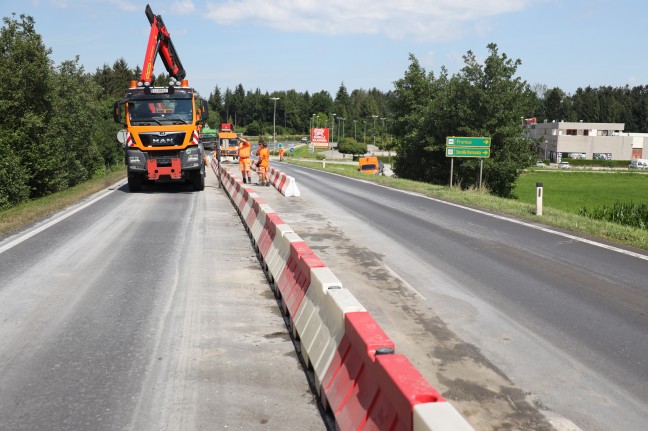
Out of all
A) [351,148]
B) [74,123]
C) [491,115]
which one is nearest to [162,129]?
[491,115]

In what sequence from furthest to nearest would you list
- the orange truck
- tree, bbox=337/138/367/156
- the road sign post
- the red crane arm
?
tree, bbox=337/138/367/156 < the orange truck < the road sign post < the red crane arm

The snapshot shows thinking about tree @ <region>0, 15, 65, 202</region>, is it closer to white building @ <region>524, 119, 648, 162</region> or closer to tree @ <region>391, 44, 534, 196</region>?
tree @ <region>391, 44, 534, 196</region>

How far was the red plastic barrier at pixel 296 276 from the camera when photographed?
5.68 metres

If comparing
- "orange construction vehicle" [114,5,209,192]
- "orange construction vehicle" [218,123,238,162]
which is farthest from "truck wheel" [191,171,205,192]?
"orange construction vehicle" [218,123,238,162]

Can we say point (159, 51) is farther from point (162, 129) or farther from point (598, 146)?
point (598, 146)

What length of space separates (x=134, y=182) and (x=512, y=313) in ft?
55.3

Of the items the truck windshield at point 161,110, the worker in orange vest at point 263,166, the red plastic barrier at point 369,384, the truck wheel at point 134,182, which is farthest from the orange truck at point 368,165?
the red plastic barrier at point 369,384

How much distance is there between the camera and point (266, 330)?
5.89 metres

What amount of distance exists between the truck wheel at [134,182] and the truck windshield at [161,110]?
2.16 meters

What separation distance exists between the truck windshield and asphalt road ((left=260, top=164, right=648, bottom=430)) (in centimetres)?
870

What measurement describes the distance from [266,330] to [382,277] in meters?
2.69

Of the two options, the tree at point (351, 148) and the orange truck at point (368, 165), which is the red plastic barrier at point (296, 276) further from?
the tree at point (351, 148)

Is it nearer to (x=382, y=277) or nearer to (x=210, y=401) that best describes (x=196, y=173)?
(x=382, y=277)

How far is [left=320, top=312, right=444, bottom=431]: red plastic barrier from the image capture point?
278 cm
